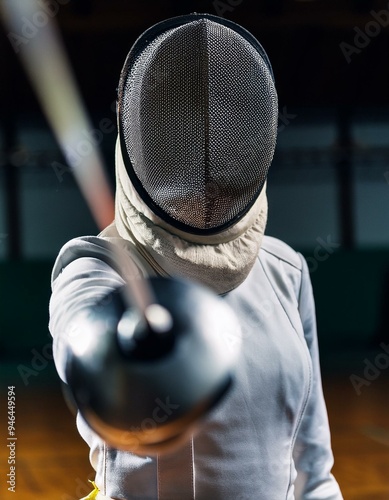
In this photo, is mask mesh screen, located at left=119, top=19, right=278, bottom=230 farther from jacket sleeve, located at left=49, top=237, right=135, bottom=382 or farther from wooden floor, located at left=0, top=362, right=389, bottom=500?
wooden floor, located at left=0, top=362, right=389, bottom=500

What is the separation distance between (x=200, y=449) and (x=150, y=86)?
1.27ft

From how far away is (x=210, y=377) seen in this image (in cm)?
50

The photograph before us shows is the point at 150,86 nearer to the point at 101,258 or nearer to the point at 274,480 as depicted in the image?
the point at 101,258

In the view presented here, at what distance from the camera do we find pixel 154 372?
0.49 meters

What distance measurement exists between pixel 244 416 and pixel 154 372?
329mm

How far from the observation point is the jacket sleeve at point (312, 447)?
37.6 inches

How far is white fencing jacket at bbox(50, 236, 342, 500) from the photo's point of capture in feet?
2.36

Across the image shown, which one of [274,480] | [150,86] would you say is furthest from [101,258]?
[274,480]

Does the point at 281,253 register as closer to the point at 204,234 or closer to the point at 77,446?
the point at 204,234

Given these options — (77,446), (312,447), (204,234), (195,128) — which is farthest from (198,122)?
(77,446)

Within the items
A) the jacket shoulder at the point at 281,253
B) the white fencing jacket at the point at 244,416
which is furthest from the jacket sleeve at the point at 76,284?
the jacket shoulder at the point at 281,253

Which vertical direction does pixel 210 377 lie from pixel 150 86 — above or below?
below

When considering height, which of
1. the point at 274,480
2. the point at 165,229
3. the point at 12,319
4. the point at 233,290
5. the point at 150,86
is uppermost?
the point at 150,86

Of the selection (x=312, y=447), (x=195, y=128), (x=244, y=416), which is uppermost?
(x=195, y=128)
